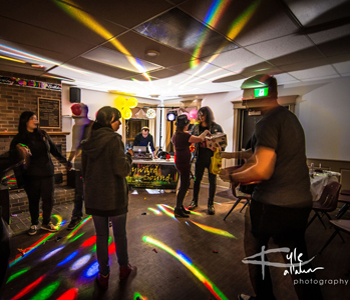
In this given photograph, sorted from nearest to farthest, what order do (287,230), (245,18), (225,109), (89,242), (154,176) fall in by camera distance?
1. (287,230)
2. (245,18)
3. (89,242)
4. (154,176)
5. (225,109)

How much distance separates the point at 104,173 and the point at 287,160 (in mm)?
1364

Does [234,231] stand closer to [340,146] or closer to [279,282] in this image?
[279,282]

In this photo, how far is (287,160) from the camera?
1428mm

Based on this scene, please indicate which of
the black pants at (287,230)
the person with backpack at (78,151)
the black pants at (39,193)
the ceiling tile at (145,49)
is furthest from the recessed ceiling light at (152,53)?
the black pants at (287,230)

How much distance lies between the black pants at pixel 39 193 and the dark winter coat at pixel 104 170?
5.11 ft

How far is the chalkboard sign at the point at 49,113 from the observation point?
193 inches

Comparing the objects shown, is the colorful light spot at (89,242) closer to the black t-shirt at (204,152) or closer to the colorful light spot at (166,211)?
the colorful light spot at (166,211)

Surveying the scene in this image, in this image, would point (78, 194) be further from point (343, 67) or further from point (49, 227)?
point (343, 67)

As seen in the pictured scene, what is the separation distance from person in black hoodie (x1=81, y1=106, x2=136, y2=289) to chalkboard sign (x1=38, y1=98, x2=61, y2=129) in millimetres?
3897

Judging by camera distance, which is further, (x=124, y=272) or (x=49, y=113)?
(x=49, y=113)

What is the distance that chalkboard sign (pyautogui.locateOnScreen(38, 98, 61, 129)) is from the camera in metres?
4.89

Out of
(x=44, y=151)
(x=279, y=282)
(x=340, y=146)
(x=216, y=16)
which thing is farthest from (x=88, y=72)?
(x=340, y=146)

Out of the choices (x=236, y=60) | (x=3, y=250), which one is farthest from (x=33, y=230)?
(x=236, y=60)

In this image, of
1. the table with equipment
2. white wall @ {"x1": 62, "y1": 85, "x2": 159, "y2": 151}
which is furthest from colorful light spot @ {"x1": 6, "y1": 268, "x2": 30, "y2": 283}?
white wall @ {"x1": 62, "y1": 85, "x2": 159, "y2": 151}
